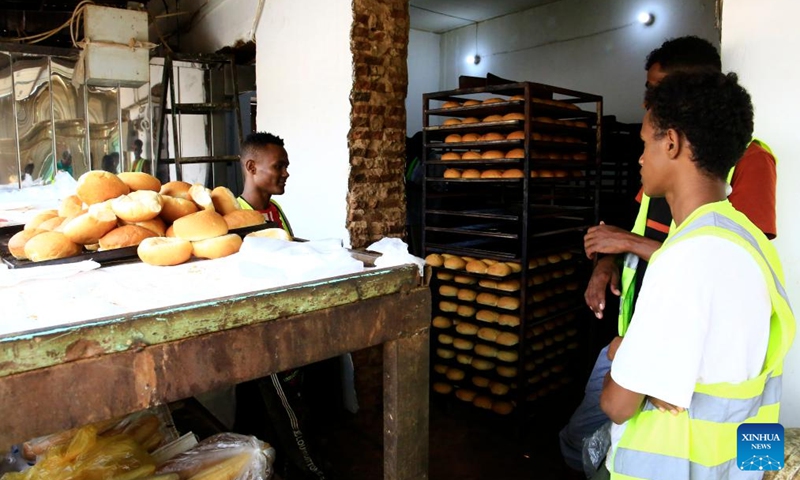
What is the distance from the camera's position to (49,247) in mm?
1262

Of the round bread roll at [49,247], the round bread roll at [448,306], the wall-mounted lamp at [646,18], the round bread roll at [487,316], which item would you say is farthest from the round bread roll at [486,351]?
the wall-mounted lamp at [646,18]

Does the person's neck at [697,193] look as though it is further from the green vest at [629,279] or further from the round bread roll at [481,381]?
the round bread roll at [481,381]

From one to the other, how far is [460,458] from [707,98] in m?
2.54

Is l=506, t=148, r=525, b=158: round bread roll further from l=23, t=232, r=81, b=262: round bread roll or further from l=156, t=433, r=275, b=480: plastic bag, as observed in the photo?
l=23, t=232, r=81, b=262: round bread roll

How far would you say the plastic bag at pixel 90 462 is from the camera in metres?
1.32

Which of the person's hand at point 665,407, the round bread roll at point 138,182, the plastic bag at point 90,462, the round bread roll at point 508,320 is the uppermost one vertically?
the round bread roll at point 138,182

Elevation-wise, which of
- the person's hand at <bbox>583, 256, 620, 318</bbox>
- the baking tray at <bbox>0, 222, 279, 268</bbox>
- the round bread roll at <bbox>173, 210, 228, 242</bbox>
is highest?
the round bread roll at <bbox>173, 210, 228, 242</bbox>

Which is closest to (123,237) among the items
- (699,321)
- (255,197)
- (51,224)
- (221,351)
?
(51,224)

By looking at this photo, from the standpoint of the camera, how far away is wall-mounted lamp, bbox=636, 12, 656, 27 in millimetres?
6929

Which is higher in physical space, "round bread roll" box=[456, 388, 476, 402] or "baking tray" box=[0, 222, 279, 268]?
"baking tray" box=[0, 222, 279, 268]

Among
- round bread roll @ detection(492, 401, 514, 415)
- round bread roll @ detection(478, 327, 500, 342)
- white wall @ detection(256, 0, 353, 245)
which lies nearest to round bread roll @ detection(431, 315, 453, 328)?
round bread roll @ detection(478, 327, 500, 342)

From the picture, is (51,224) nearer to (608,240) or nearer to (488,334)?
(608,240)

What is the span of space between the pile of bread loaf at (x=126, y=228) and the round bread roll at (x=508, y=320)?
2.22 metres

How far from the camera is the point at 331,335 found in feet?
3.80
